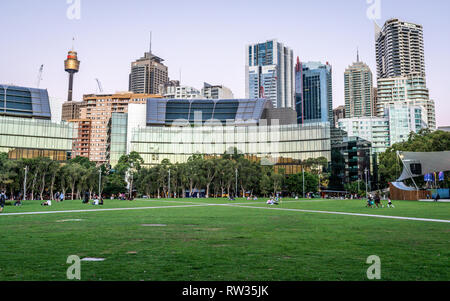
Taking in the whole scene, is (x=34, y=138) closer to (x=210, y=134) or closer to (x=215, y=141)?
(x=210, y=134)

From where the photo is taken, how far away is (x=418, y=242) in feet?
39.9

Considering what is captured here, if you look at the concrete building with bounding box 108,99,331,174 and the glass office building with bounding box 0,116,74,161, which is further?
the concrete building with bounding box 108,99,331,174

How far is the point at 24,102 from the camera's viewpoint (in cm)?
14912

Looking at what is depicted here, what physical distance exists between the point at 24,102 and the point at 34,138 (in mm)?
24731

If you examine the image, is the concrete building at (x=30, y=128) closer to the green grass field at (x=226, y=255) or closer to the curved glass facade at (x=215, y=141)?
the curved glass facade at (x=215, y=141)

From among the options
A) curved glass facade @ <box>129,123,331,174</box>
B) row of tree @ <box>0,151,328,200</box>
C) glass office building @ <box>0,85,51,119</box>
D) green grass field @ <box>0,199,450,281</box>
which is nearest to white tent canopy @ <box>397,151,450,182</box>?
row of tree @ <box>0,151,328,200</box>

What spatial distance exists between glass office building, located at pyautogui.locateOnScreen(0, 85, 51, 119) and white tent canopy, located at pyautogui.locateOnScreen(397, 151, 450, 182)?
138m

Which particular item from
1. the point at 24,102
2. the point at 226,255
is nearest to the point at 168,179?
the point at 24,102

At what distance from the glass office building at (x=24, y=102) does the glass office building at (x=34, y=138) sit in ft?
42.8

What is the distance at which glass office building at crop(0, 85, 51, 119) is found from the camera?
14562cm

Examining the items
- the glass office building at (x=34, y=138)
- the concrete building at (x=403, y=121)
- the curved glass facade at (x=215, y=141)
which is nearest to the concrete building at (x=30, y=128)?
the glass office building at (x=34, y=138)

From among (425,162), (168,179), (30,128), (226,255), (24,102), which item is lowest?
(226,255)

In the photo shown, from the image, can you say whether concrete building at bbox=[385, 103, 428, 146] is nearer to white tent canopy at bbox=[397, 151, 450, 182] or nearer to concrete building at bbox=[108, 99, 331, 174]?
concrete building at bbox=[108, 99, 331, 174]

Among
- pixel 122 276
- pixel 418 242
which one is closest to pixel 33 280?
pixel 122 276
